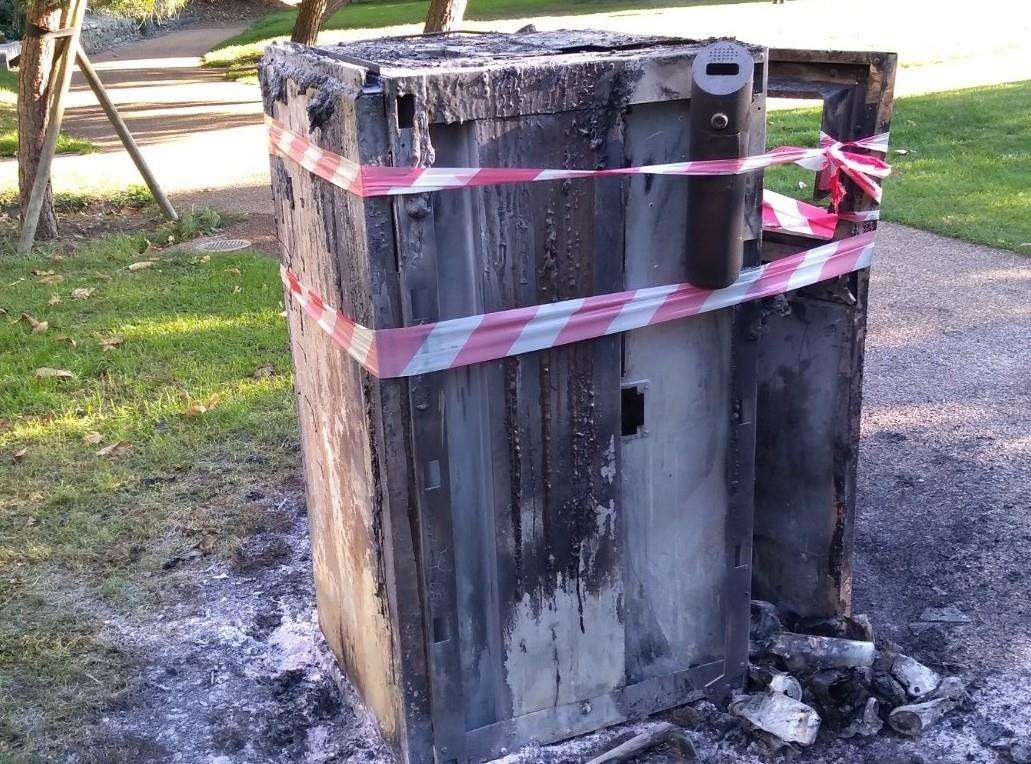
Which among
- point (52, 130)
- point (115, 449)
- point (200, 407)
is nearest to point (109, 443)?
point (115, 449)

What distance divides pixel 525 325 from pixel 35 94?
7.69 meters

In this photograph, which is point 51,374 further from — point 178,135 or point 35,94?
point 178,135

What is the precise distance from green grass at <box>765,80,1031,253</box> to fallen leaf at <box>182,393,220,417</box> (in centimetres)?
513

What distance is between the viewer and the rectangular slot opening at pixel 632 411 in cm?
281

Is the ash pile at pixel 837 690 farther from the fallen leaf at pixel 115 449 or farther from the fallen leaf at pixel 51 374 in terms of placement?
the fallen leaf at pixel 51 374

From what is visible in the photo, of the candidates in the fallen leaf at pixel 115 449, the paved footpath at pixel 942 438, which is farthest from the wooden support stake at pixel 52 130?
the fallen leaf at pixel 115 449

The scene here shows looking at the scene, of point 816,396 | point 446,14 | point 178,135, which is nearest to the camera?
point 816,396

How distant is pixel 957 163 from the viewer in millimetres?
10086

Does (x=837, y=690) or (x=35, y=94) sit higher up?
(x=35, y=94)

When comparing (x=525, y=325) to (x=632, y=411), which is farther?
(x=632, y=411)

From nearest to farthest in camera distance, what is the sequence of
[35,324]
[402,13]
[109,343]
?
[109,343] < [35,324] < [402,13]

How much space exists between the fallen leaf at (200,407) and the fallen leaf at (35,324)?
1.65 metres

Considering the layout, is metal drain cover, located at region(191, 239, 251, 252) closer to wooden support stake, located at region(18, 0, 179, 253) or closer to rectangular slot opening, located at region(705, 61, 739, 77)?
wooden support stake, located at region(18, 0, 179, 253)

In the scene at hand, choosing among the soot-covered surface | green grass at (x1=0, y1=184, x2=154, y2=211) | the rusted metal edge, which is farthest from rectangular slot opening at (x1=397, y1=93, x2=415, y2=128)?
green grass at (x1=0, y1=184, x2=154, y2=211)
